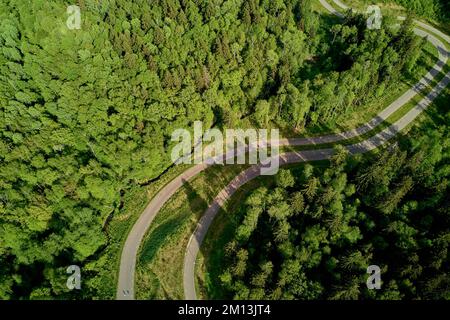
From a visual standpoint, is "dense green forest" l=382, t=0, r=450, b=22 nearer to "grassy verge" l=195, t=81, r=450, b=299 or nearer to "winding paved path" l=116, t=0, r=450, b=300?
"winding paved path" l=116, t=0, r=450, b=300

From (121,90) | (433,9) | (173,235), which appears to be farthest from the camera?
(433,9)

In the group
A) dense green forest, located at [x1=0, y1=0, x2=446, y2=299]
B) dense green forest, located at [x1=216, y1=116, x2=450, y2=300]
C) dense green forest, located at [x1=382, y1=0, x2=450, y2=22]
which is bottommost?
dense green forest, located at [x1=216, y1=116, x2=450, y2=300]

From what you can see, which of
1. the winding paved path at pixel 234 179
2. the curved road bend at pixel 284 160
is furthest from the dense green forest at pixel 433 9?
the winding paved path at pixel 234 179

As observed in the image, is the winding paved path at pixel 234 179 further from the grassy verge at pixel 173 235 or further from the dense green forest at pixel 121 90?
the dense green forest at pixel 121 90

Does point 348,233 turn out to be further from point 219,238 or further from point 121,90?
point 121,90

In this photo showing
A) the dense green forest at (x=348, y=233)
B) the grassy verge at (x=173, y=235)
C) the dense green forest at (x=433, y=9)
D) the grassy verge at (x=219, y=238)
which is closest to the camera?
the dense green forest at (x=348, y=233)

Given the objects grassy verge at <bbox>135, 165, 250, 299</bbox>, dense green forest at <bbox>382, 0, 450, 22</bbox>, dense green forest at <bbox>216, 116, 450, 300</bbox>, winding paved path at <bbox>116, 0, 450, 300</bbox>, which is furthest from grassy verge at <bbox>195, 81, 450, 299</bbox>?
dense green forest at <bbox>382, 0, 450, 22</bbox>

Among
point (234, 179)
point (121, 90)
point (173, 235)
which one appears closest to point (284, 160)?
point (234, 179)

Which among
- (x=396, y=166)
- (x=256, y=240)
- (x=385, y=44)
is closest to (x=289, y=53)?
(x=385, y=44)
